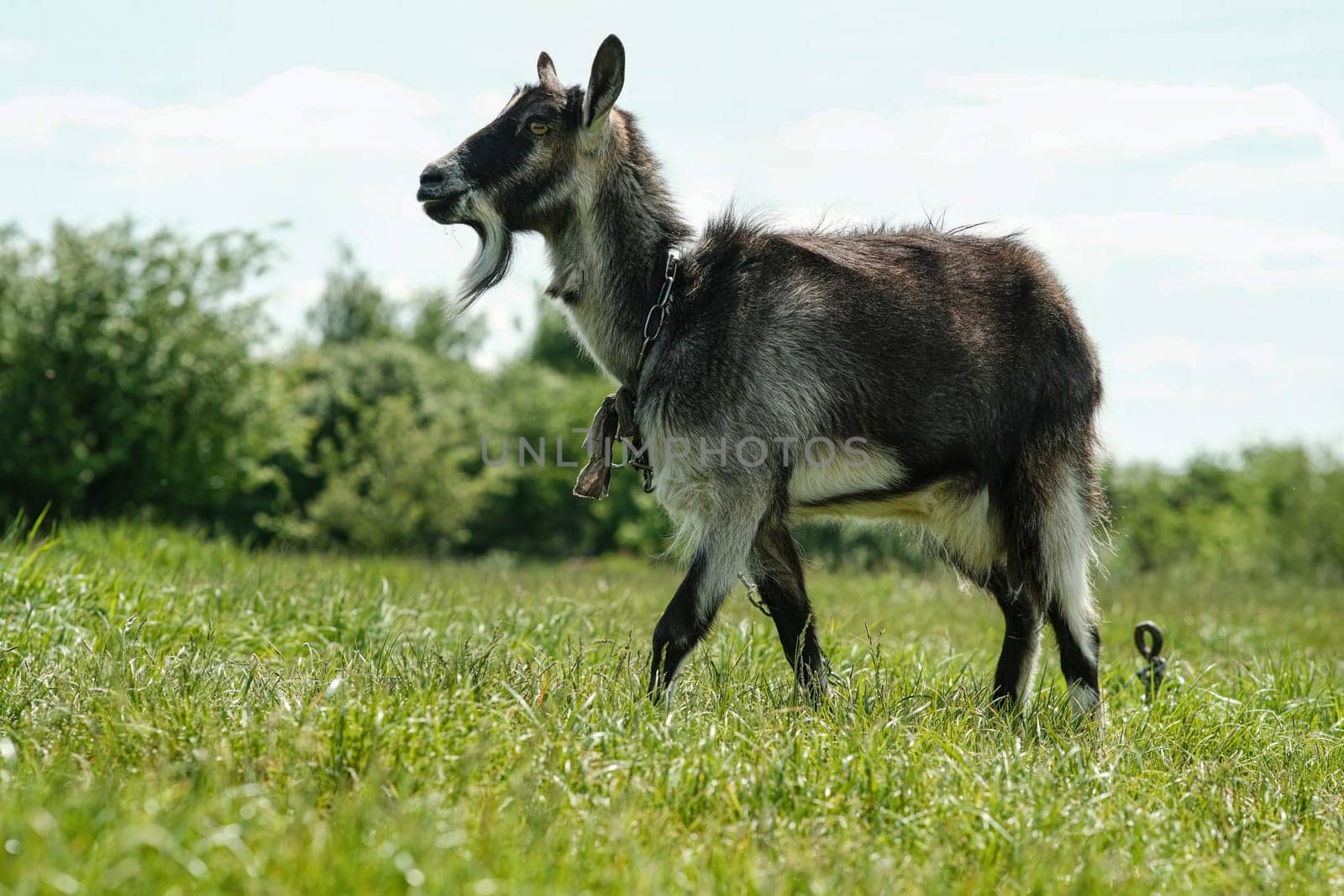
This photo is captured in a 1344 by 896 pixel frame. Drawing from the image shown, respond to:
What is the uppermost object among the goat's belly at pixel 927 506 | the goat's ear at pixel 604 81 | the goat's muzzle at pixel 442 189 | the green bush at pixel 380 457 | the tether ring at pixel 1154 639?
the goat's ear at pixel 604 81

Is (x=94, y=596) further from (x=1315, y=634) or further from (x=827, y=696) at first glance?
(x=1315, y=634)

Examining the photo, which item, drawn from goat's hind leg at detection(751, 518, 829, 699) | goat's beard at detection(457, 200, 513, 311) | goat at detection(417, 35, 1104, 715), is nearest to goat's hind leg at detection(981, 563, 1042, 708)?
goat at detection(417, 35, 1104, 715)

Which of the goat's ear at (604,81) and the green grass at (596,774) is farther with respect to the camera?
the goat's ear at (604,81)

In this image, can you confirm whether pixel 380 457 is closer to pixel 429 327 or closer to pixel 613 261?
pixel 613 261

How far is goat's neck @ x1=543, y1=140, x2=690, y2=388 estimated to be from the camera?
479 cm

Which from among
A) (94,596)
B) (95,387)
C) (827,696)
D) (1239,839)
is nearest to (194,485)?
(95,387)

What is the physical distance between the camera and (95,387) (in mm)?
13492

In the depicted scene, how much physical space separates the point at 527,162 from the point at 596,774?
8.04ft

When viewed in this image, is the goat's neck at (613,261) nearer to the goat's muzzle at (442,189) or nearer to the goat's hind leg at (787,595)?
the goat's muzzle at (442,189)

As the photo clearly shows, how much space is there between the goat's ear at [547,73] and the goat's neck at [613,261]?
1.27ft

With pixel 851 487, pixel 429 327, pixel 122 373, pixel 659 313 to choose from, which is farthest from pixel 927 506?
pixel 429 327

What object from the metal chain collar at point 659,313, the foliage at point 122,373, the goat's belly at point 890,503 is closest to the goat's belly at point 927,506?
the goat's belly at point 890,503

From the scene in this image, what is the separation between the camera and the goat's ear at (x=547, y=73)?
4.82m

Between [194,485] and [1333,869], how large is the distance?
13341mm
